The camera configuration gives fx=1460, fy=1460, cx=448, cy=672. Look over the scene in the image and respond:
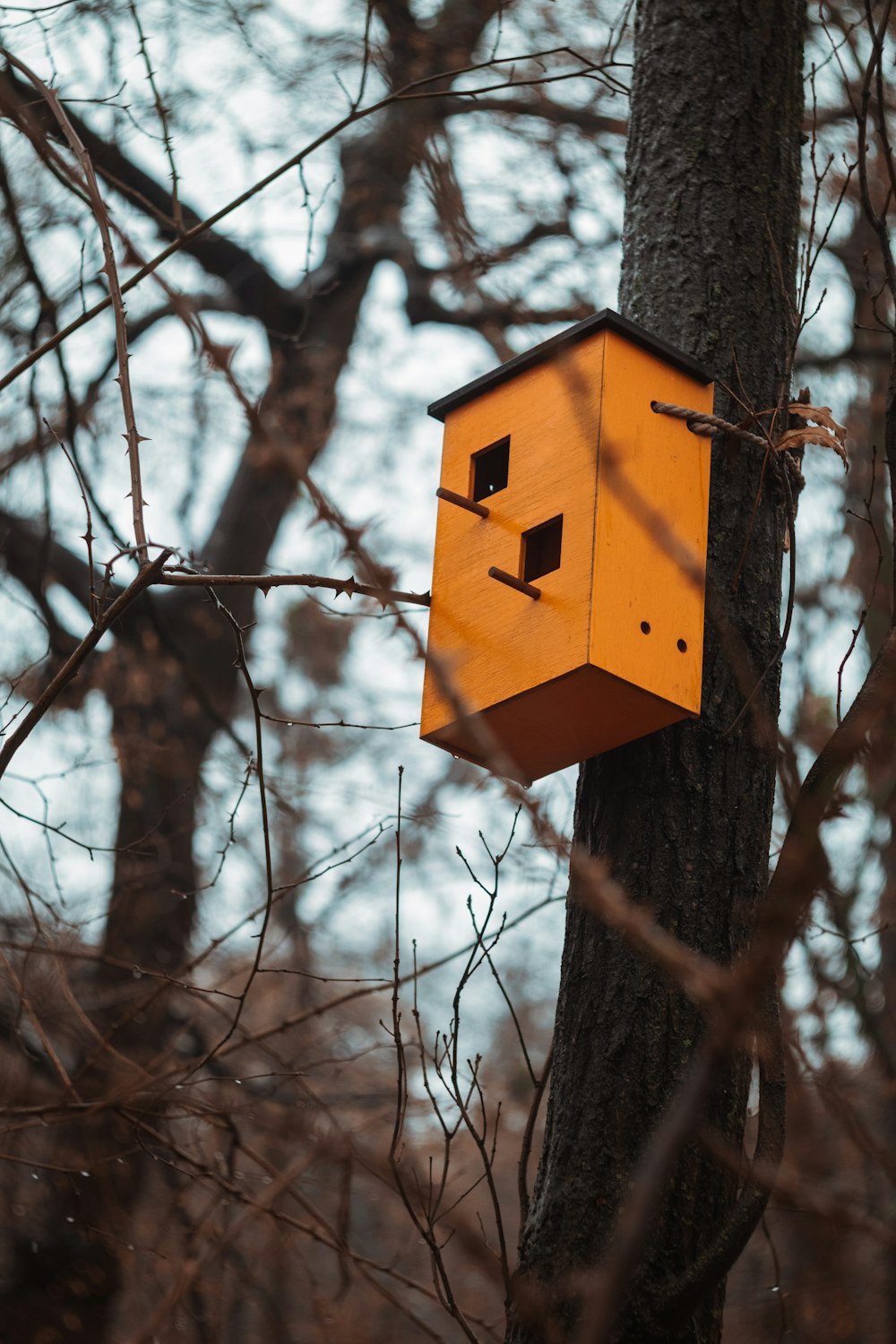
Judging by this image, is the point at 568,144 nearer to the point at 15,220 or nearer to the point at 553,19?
the point at 553,19

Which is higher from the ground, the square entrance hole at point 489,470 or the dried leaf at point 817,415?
the square entrance hole at point 489,470

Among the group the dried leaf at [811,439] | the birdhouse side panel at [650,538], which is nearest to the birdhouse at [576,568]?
the birdhouse side panel at [650,538]

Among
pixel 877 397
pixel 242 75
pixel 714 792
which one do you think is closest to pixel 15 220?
pixel 242 75

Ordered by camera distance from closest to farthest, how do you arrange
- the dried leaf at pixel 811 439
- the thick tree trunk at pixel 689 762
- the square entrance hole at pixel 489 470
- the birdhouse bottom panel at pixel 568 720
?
the thick tree trunk at pixel 689 762 < the birdhouse bottom panel at pixel 568 720 < the dried leaf at pixel 811 439 < the square entrance hole at pixel 489 470

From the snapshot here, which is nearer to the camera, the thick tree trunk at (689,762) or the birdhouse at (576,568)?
the thick tree trunk at (689,762)

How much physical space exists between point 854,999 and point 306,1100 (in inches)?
56.4

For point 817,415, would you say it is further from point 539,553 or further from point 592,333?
point 539,553

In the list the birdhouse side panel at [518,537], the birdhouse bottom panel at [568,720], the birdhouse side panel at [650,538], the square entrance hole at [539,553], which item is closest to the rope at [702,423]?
the birdhouse side panel at [650,538]

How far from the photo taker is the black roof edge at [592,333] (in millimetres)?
2180

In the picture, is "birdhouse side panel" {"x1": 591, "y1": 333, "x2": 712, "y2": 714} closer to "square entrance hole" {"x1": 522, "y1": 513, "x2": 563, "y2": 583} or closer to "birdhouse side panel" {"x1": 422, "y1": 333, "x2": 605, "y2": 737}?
"birdhouse side panel" {"x1": 422, "y1": 333, "x2": 605, "y2": 737}

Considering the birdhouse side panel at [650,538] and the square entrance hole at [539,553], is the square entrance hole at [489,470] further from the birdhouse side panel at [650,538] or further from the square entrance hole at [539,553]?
the birdhouse side panel at [650,538]

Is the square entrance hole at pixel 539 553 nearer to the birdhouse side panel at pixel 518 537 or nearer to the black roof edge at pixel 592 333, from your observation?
the birdhouse side panel at pixel 518 537

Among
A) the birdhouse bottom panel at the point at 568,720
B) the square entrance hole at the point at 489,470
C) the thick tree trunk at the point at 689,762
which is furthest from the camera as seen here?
the square entrance hole at the point at 489,470

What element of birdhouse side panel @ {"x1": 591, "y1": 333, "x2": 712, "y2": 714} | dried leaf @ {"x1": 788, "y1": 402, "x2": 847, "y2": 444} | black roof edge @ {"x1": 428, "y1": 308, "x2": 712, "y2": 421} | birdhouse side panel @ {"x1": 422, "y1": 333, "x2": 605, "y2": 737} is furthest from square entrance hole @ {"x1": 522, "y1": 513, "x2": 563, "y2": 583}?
dried leaf @ {"x1": 788, "y1": 402, "x2": 847, "y2": 444}
